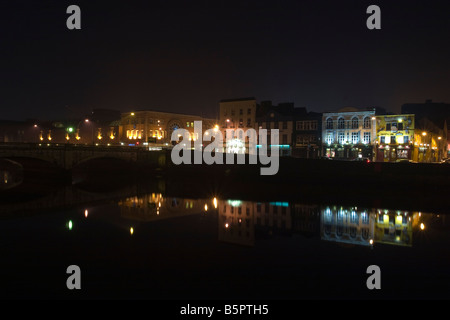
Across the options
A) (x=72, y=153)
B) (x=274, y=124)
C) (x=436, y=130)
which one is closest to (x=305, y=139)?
(x=274, y=124)

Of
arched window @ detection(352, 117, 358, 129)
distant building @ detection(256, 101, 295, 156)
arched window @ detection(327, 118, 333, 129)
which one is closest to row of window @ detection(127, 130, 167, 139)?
distant building @ detection(256, 101, 295, 156)

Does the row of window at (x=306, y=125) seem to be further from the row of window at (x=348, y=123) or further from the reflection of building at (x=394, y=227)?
the reflection of building at (x=394, y=227)

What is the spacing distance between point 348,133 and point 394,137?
8859 millimetres

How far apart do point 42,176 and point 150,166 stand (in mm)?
17986

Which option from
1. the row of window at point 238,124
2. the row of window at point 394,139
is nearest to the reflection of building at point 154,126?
the row of window at point 238,124

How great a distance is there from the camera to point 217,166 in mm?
56812

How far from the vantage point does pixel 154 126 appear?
99750 mm

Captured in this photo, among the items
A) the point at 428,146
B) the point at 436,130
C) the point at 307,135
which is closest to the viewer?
the point at 428,146

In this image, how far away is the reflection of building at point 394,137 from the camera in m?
65.4

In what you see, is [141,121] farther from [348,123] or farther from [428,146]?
[428,146]

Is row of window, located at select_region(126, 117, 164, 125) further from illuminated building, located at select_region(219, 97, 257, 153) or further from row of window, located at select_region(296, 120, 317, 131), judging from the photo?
row of window, located at select_region(296, 120, 317, 131)

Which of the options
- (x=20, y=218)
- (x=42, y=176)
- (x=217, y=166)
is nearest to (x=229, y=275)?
(x=20, y=218)

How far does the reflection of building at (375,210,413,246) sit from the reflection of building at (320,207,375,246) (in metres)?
0.47
